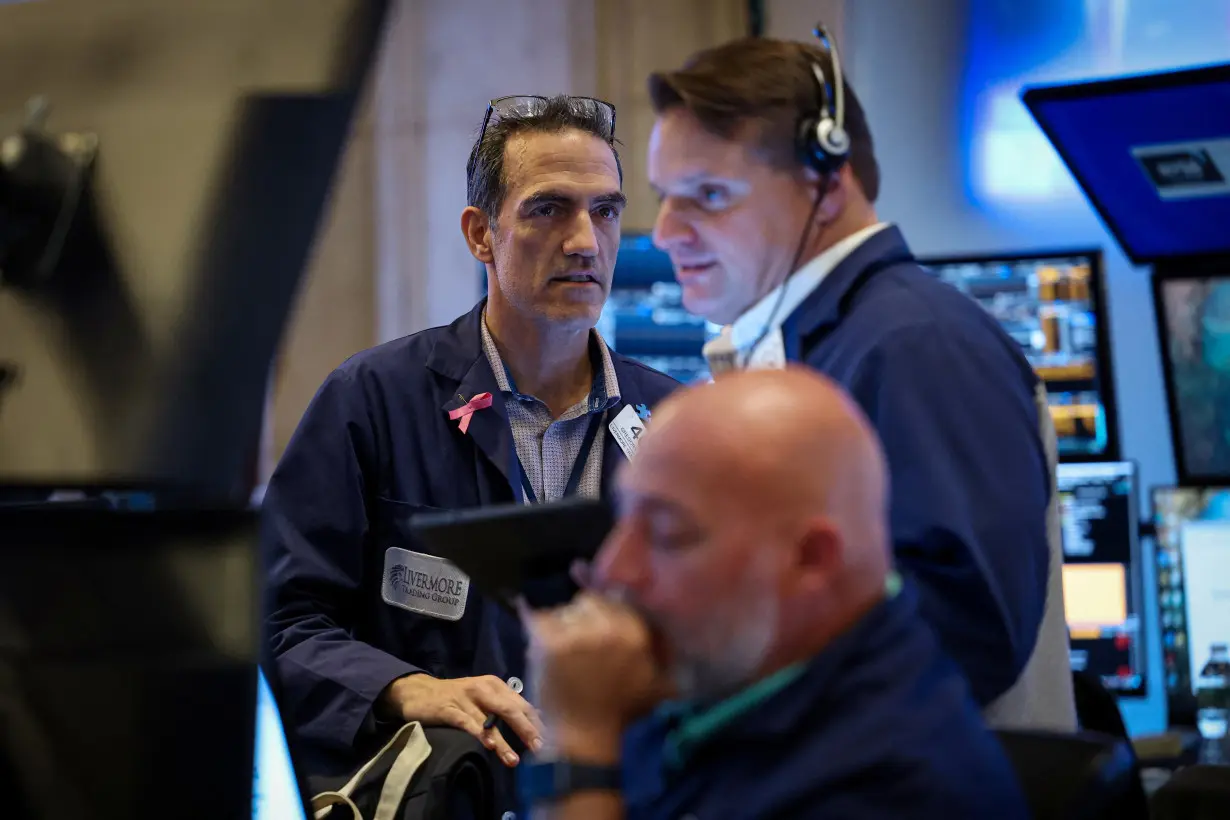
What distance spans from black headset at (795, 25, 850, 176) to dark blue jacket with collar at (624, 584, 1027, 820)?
64 centimetres

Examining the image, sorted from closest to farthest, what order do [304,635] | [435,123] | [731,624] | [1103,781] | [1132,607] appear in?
[731,624] < [1103,781] < [304,635] < [1132,607] < [435,123]

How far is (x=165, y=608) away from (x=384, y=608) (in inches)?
43.7

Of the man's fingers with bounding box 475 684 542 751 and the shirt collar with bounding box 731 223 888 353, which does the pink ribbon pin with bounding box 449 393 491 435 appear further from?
the shirt collar with bounding box 731 223 888 353

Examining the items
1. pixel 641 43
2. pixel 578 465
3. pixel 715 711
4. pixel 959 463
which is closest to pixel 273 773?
pixel 715 711

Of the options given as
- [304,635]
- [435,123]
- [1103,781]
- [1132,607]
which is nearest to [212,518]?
[1103,781]

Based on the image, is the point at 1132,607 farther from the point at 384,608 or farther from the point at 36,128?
the point at 36,128

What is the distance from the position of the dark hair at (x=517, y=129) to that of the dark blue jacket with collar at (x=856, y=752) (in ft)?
4.16

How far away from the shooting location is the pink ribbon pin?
1.94 meters

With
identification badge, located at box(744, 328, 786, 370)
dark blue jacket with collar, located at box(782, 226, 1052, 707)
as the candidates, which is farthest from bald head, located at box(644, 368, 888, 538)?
identification badge, located at box(744, 328, 786, 370)

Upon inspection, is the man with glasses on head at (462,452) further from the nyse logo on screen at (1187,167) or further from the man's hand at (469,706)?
the nyse logo on screen at (1187,167)

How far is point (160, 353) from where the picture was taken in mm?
760

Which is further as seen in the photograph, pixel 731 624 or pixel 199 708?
pixel 731 624

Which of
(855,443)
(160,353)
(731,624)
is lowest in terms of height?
(731,624)

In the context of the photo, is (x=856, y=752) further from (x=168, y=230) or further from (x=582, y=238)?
(x=582, y=238)
